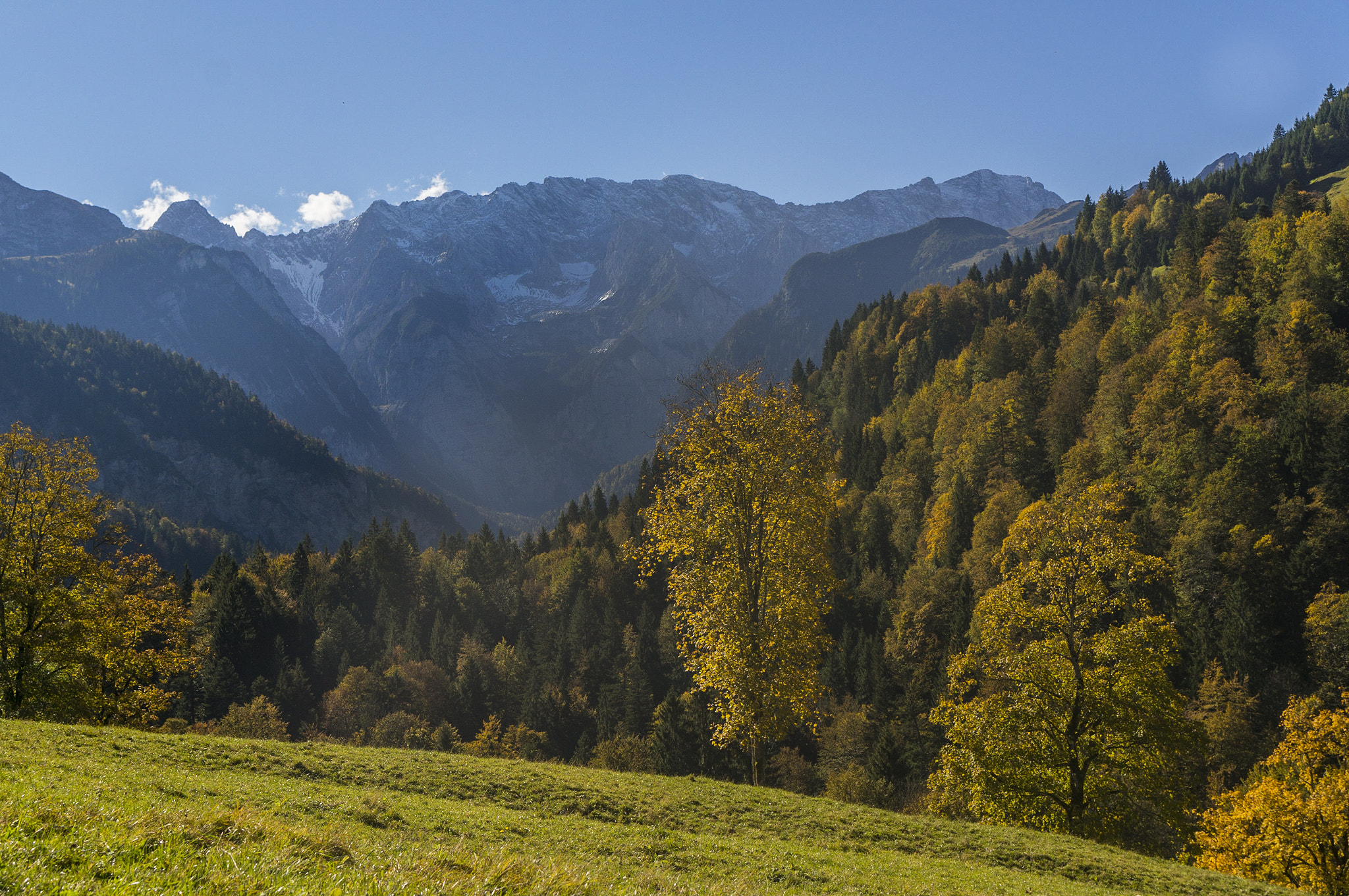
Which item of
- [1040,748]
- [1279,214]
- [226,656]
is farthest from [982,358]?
[226,656]

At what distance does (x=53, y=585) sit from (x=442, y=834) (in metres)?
33.6

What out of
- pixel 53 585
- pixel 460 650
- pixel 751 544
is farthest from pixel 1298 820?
pixel 460 650

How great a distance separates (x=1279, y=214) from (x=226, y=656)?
646 feet

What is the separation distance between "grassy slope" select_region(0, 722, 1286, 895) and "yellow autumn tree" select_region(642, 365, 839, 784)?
3700mm

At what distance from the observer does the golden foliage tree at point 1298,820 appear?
31.5m

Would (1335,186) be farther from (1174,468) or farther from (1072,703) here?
(1072,703)

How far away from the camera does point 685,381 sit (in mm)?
29469

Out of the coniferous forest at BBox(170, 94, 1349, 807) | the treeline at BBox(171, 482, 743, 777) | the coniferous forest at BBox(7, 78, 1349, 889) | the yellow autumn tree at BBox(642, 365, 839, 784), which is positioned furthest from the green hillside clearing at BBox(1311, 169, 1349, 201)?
the yellow autumn tree at BBox(642, 365, 839, 784)

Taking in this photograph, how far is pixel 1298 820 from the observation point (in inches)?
1280

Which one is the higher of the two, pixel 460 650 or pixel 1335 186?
pixel 1335 186

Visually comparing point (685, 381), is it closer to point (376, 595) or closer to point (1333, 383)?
point (1333, 383)

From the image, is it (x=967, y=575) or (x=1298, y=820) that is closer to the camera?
(x=1298, y=820)

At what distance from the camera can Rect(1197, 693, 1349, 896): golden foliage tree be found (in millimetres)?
31547

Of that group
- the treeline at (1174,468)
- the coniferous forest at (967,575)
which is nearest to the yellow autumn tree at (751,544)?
the coniferous forest at (967,575)
